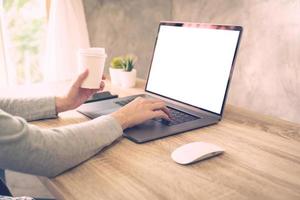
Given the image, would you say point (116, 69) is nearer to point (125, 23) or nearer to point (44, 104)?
point (44, 104)

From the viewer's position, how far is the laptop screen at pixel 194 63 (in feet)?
3.43

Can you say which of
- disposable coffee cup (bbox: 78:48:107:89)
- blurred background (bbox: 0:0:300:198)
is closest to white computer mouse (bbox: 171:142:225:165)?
disposable coffee cup (bbox: 78:48:107:89)

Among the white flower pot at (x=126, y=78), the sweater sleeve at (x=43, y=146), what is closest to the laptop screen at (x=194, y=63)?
the white flower pot at (x=126, y=78)

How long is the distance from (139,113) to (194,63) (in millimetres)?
316

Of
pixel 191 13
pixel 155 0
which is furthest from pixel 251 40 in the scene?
pixel 155 0

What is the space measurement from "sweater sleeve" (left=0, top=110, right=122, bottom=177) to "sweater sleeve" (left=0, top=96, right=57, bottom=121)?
0.30m

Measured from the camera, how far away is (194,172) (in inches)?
28.6

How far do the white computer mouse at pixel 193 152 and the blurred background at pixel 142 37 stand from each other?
3.20ft

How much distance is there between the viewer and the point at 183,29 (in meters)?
1.22

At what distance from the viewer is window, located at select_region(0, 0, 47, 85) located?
187 cm

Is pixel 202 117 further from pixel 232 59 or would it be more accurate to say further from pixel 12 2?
pixel 12 2

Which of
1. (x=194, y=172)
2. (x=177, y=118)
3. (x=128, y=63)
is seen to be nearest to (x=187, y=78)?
(x=177, y=118)

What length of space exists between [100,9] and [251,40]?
882 mm

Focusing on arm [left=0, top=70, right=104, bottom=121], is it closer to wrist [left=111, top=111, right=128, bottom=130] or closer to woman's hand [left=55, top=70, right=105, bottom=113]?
woman's hand [left=55, top=70, right=105, bottom=113]
